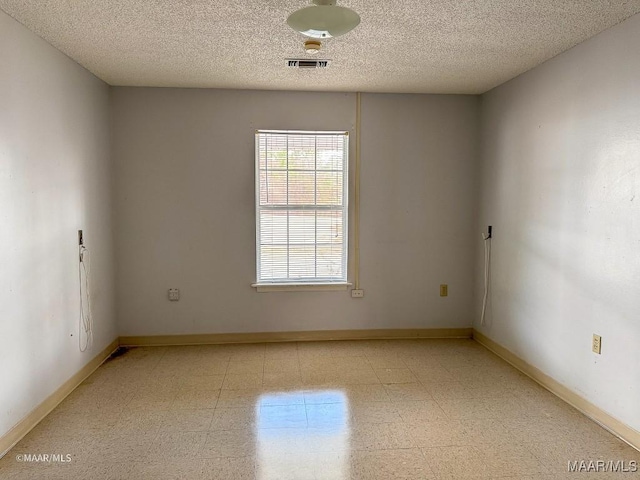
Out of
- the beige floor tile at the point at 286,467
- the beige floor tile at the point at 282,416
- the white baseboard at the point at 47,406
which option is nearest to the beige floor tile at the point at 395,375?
the beige floor tile at the point at 282,416

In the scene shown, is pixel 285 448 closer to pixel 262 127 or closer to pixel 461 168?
pixel 262 127

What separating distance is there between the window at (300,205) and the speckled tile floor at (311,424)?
2.88ft

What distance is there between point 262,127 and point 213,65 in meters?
0.85

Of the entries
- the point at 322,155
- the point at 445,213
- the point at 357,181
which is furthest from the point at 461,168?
the point at 322,155

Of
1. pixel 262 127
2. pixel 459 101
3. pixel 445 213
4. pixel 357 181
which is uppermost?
pixel 459 101

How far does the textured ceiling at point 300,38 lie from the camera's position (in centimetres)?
234

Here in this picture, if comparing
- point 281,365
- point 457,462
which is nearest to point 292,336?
point 281,365

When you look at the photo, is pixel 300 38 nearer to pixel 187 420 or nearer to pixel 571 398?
pixel 187 420

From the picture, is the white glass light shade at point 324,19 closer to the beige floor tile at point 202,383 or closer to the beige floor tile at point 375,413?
the beige floor tile at point 375,413

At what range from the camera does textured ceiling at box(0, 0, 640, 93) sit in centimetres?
234

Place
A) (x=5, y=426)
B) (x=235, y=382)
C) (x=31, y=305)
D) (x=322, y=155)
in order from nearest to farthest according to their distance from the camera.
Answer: (x=5, y=426) → (x=31, y=305) → (x=235, y=382) → (x=322, y=155)

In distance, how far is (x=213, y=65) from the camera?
3324 mm

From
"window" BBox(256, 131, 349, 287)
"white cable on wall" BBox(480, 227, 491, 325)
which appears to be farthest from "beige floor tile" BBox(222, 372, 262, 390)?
"white cable on wall" BBox(480, 227, 491, 325)

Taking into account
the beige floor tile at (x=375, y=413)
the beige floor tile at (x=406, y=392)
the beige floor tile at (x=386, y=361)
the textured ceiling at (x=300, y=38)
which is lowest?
the beige floor tile at (x=375, y=413)
